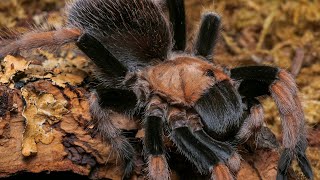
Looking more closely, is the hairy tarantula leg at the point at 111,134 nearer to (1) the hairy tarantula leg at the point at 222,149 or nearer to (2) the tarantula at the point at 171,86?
(2) the tarantula at the point at 171,86

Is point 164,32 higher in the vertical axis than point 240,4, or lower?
higher

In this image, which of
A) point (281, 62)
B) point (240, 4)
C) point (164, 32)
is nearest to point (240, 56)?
point (281, 62)

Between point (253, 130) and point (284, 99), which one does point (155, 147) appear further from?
point (284, 99)

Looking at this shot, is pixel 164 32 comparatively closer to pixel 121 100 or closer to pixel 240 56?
pixel 121 100

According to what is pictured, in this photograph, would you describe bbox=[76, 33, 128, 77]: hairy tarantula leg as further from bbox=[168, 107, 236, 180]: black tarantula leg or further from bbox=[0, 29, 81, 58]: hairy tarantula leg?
bbox=[168, 107, 236, 180]: black tarantula leg

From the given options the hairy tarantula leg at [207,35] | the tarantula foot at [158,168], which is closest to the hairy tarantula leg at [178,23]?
the hairy tarantula leg at [207,35]

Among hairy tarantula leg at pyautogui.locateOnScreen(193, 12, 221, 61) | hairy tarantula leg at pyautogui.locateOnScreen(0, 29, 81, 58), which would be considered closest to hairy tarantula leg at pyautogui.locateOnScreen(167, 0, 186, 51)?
hairy tarantula leg at pyautogui.locateOnScreen(193, 12, 221, 61)
